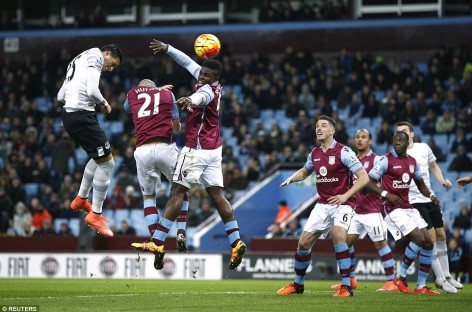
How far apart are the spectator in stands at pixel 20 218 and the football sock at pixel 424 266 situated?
13.8m

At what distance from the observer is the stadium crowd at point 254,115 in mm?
25859

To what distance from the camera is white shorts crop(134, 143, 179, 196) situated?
44.2 feet

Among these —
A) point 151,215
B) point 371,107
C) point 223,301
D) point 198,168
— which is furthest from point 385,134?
point 223,301

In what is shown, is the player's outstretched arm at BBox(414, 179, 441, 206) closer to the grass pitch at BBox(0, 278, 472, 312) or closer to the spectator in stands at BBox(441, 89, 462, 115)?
the grass pitch at BBox(0, 278, 472, 312)

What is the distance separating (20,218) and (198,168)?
13.8 meters

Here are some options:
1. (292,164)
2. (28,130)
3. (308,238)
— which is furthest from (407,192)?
(28,130)

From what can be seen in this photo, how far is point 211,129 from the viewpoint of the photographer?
13250 millimetres

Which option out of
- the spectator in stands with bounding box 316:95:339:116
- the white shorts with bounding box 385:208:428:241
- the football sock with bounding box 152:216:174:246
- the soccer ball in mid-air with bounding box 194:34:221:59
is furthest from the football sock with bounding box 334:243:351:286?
the spectator in stands with bounding box 316:95:339:116

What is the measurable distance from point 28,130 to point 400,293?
1795 centimetres

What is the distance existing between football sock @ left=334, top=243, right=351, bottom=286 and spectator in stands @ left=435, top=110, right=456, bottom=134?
44.7 ft

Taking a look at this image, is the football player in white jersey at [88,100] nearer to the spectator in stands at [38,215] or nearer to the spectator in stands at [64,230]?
the spectator in stands at [64,230]

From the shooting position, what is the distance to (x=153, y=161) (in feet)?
44.4

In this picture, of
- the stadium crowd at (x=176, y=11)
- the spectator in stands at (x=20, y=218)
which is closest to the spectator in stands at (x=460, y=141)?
the stadium crowd at (x=176, y=11)

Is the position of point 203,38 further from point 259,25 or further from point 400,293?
point 259,25
